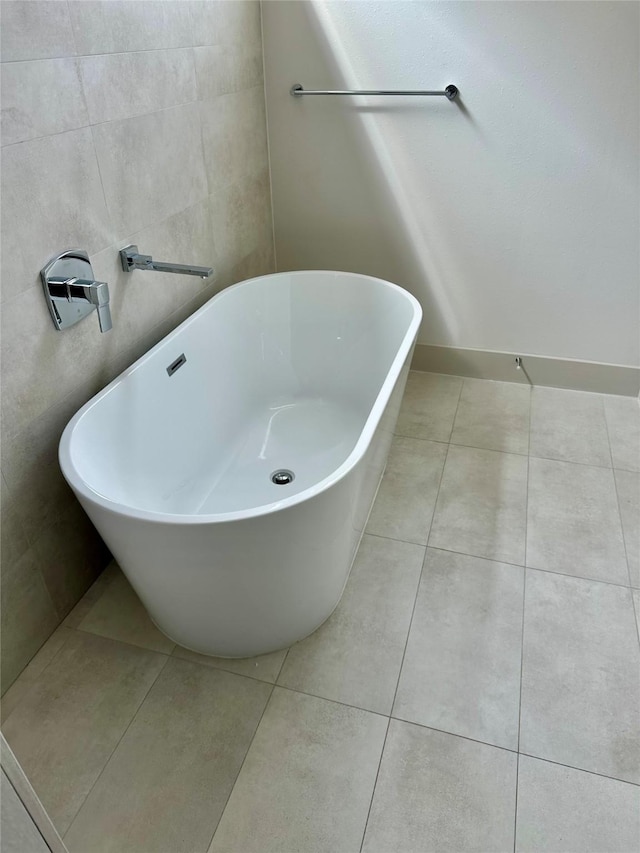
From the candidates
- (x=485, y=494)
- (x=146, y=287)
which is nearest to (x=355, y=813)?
(x=485, y=494)

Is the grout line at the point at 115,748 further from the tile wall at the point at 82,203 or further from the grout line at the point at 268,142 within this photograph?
the grout line at the point at 268,142

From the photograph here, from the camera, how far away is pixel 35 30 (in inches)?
57.2

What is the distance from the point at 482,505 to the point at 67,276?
146 centimetres

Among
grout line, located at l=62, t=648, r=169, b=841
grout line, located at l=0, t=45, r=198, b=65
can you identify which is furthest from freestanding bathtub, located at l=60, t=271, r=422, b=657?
grout line, located at l=0, t=45, r=198, b=65

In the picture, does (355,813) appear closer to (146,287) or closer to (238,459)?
(238,459)

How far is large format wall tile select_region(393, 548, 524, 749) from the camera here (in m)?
1.58

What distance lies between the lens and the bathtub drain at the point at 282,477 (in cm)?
217

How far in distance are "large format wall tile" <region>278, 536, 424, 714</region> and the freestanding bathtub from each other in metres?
0.06

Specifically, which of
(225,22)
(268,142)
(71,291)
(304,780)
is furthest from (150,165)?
(304,780)

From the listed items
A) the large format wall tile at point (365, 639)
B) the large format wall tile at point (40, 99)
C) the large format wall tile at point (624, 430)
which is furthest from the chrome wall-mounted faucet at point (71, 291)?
the large format wall tile at point (624, 430)

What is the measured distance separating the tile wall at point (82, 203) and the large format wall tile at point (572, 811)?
4.18 ft

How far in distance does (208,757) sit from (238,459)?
39.4 inches

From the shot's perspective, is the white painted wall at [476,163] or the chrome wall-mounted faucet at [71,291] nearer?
the chrome wall-mounted faucet at [71,291]

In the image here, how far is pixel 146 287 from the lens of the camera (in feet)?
6.63
